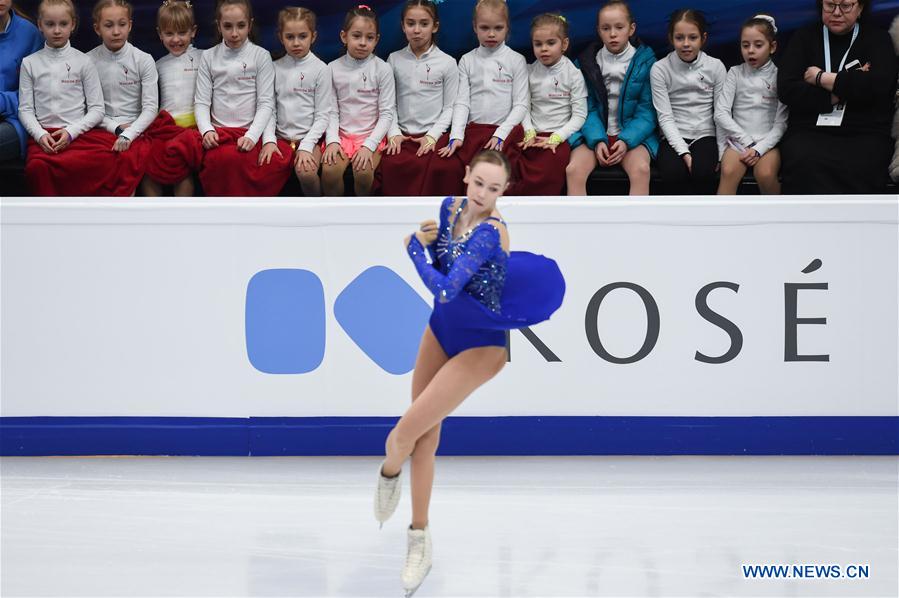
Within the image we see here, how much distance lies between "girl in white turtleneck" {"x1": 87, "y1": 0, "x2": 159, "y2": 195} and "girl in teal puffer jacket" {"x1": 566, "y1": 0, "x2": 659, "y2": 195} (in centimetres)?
205

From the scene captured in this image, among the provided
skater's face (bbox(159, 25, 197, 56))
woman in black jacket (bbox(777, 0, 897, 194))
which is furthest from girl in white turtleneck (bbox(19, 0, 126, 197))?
woman in black jacket (bbox(777, 0, 897, 194))

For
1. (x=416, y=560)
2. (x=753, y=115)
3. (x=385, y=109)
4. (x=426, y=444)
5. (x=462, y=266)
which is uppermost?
(x=385, y=109)

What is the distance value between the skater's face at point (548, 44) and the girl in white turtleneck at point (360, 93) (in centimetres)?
73

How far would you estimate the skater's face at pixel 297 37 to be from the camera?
5109 millimetres

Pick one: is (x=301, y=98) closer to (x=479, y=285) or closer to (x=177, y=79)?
(x=177, y=79)

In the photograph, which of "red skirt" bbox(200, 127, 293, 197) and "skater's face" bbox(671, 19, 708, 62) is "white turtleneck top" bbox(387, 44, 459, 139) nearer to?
"red skirt" bbox(200, 127, 293, 197)

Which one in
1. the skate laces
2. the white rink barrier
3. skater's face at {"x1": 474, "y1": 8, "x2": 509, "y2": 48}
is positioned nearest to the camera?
the skate laces

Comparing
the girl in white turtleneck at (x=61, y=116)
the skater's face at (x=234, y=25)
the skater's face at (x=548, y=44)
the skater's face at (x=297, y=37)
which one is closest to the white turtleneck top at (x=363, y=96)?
the skater's face at (x=297, y=37)

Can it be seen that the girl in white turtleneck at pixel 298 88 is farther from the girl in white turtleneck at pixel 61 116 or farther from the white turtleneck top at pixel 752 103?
the white turtleneck top at pixel 752 103

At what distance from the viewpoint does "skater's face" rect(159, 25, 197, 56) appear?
521 cm

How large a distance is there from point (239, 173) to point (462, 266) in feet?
7.93

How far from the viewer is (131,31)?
225 inches

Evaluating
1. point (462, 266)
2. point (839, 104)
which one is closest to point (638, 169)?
point (839, 104)

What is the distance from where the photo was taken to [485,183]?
288cm
